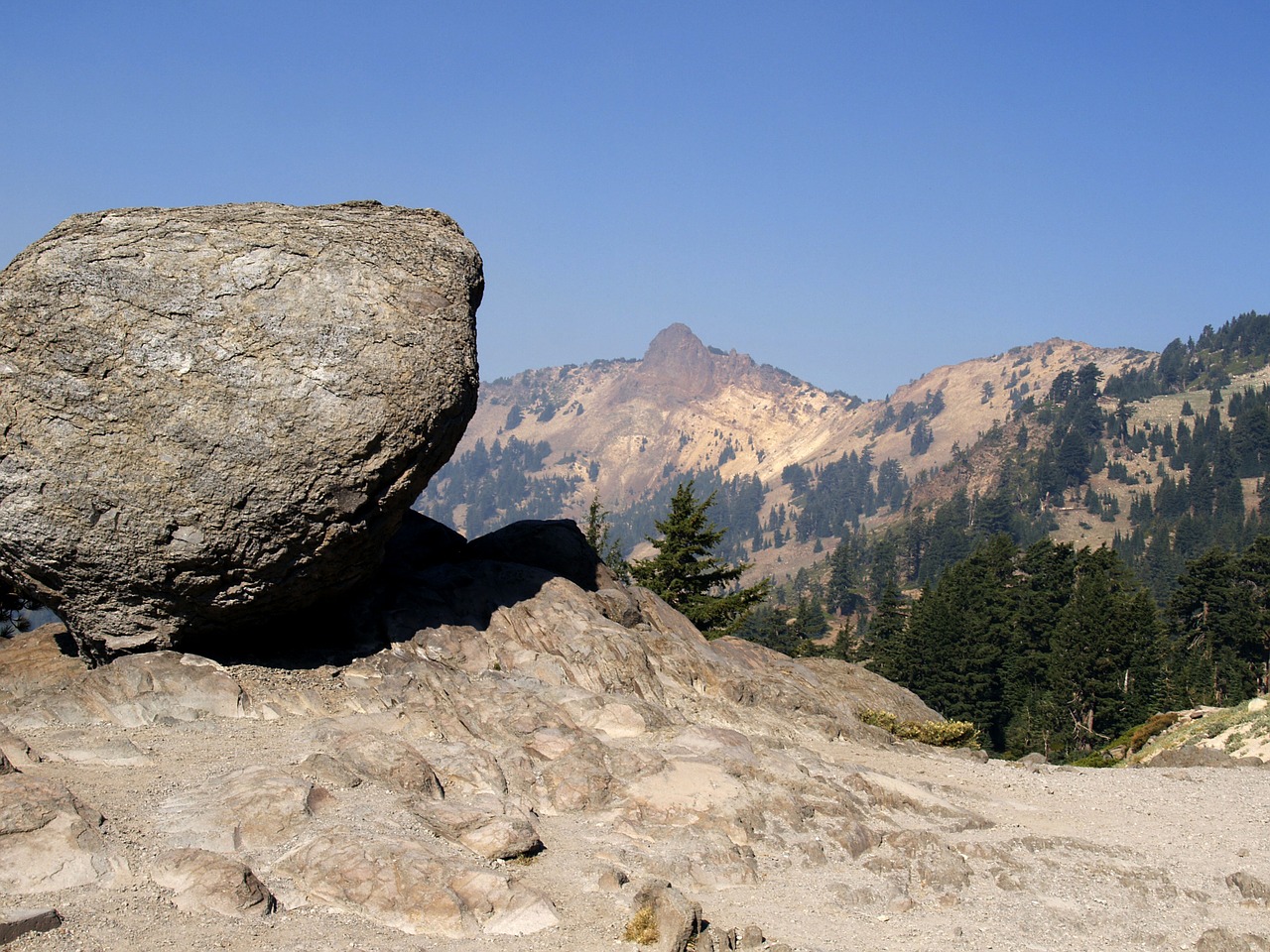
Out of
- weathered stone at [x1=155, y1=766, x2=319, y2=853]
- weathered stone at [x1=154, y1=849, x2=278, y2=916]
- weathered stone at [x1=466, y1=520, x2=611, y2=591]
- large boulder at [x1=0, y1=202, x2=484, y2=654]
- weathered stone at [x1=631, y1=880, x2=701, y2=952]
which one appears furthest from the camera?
weathered stone at [x1=466, y1=520, x2=611, y2=591]

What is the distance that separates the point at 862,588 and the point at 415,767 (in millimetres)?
189325

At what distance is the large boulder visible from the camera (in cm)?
1847

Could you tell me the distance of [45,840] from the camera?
43.1 feet

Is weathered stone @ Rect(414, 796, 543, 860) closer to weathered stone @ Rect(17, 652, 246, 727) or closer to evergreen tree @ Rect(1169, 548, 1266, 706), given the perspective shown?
weathered stone @ Rect(17, 652, 246, 727)

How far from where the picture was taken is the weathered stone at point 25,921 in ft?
37.7

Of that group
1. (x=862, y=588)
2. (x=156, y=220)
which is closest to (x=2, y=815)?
→ (x=156, y=220)

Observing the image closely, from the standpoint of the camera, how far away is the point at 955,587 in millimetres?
77375

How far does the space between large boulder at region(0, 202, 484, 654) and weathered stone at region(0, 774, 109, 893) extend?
596 cm

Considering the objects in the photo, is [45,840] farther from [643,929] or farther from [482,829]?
[643,929]

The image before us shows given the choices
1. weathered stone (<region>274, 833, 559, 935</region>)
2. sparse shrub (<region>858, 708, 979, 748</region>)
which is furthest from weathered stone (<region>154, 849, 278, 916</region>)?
sparse shrub (<region>858, 708, 979, 748</region>)

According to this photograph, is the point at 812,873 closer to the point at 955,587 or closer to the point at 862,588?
the point at 955,587

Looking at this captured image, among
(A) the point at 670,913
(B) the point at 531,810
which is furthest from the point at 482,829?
(A) the point at 670,913

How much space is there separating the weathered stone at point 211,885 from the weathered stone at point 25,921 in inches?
56.3

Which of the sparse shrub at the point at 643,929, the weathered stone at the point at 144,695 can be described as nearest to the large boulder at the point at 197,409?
the weathered stone at the point at 144,695
